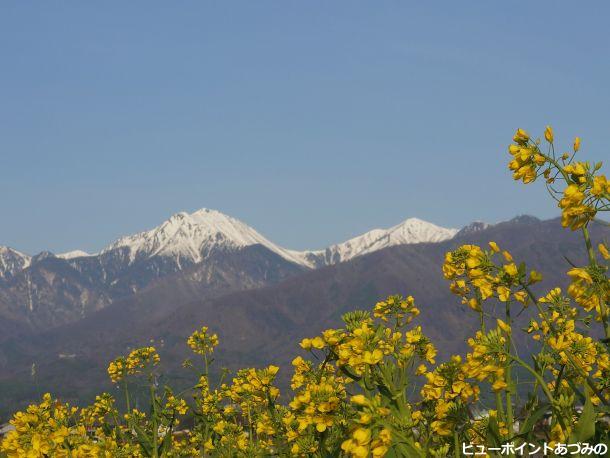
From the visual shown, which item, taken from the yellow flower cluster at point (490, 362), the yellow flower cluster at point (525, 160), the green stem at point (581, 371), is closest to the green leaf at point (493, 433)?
the yellow flower cluster at point (490, 362)

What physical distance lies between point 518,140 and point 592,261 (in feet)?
5.26

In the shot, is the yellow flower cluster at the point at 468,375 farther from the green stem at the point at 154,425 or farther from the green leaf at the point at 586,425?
the green stem at the point at 154,425

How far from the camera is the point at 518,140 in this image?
7172 mm

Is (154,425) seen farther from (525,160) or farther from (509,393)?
(525,160)

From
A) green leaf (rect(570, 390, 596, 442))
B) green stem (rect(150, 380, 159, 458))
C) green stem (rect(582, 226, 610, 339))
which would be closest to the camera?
green leaf (rect(570, 390, 596, 442))

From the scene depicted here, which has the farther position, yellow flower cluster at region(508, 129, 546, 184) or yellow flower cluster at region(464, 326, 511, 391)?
yellow flower cluster at region(508, 129, 546, 184)

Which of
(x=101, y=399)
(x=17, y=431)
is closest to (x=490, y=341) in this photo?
(x=17, y=431)

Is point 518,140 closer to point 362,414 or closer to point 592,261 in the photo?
point 592,261

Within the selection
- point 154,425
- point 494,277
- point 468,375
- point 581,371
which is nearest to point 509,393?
point 468,375

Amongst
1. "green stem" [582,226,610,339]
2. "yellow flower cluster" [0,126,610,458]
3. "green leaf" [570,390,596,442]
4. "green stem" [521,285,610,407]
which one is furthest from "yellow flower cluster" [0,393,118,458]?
"green stem" [582,226,610,339]

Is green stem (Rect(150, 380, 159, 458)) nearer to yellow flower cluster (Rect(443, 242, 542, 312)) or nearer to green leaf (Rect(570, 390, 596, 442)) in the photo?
yellow flower cluster (Rect(443, 242, 542, 312))

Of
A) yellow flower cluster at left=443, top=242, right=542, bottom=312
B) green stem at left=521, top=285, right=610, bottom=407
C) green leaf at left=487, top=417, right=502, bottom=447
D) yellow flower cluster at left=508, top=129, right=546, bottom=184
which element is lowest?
green leaf at left=487, top=417, right=502, bottom=447

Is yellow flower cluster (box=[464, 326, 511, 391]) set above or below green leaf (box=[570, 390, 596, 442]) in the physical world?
above

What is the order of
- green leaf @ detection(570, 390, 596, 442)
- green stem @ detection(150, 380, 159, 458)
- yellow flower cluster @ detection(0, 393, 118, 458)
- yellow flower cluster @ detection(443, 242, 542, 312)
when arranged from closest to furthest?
green leaf @ detection(570, 390, 596, 442), yellow flower cluster @ detection(443, 242, 542, 312), yellow flower cluster @ detection(0, 393, 118, 458), green stem @ detection(150, 380, 159, 458)
